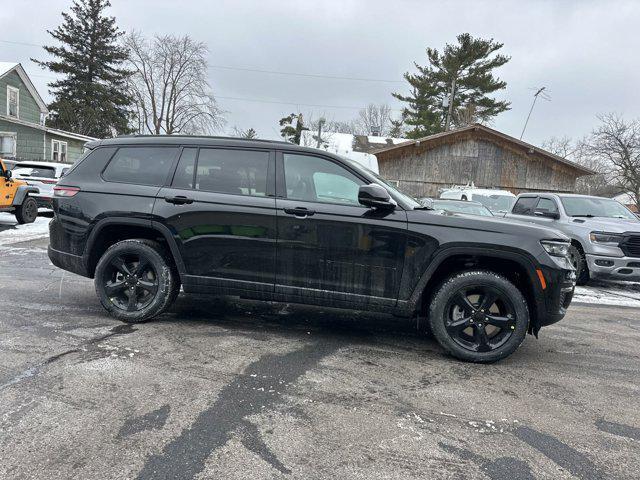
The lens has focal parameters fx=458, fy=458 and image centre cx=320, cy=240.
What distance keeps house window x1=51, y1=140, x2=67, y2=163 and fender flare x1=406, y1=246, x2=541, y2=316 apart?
27.3m

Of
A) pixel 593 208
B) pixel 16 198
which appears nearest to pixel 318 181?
pixel 593 208

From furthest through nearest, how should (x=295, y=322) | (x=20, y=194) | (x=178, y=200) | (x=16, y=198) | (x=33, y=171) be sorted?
(x=33, y=171) → (x=20, y=194) → (x=16, y=198) → (x=295, y=322) → (x=178, y=200)

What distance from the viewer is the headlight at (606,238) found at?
8.26m

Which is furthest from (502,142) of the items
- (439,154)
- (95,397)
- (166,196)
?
(95,397)

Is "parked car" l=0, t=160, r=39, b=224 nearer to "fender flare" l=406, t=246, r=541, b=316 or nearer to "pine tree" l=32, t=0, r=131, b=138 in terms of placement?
"fender flare" l=406, t=246, r=541, b=316

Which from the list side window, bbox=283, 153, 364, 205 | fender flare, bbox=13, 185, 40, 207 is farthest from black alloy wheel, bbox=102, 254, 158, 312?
fender flare, bbox=13, 185, 40, 207

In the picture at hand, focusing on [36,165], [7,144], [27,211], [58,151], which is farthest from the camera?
[58,151]

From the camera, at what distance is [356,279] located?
4.15m

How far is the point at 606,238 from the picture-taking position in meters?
8.34

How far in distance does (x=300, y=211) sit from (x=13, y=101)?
2963 centimetres

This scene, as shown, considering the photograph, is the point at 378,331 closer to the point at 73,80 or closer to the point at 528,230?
the point at 528,230

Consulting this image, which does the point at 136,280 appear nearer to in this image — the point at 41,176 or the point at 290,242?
the point at 290,242

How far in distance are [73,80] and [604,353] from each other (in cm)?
4442

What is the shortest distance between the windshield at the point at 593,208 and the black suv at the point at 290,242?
6.11m
